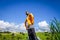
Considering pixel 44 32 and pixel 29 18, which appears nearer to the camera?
pixel 29 18

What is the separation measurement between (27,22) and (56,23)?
4.42ft

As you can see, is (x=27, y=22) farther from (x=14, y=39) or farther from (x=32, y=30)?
(x=14, y=39)

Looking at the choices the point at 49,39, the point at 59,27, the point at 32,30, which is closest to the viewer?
the point at 32,30

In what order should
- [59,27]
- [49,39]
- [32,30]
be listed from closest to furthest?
1. [32,30]
2. [59,27]
3. [49,39]

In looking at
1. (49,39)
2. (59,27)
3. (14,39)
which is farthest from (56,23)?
(14,39)

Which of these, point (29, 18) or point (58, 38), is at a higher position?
point (29, 18)

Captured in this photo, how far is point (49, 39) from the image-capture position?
9.49 metres

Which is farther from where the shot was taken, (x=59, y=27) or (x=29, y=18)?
(x=59, y=27)

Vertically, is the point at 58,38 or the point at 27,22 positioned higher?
the point at 27,22

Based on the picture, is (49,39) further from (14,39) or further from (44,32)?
(14,39)

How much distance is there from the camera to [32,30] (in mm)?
7750

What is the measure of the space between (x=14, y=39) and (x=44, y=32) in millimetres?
1344

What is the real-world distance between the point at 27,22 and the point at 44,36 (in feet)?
7.49

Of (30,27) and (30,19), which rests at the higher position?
(30,19)
